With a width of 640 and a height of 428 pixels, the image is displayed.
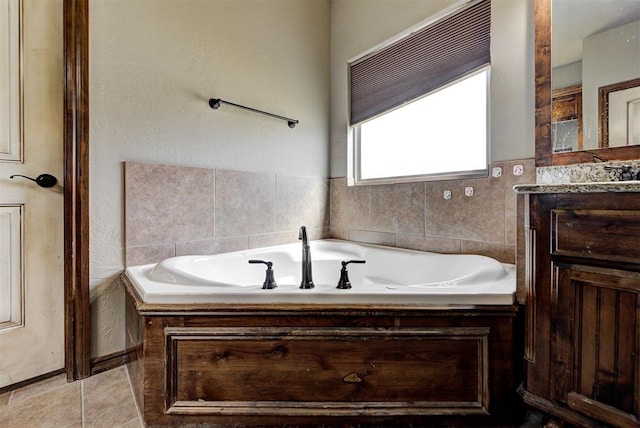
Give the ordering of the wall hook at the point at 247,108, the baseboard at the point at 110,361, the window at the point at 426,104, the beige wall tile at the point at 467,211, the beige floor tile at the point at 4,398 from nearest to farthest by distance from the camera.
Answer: the beige floor tile at the point at 4,398 < the baseboard at the point at 110,361 < the beige wall tile at the point at 467,211 < the window at the point at 426,104 < the wall hook at the point at 247,108

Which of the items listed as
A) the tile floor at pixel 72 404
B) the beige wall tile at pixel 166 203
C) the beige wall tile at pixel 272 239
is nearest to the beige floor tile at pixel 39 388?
the tile floor at pixel 72 404

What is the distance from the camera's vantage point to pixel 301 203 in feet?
7.97

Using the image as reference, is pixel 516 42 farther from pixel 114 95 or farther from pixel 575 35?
pixel 114 95

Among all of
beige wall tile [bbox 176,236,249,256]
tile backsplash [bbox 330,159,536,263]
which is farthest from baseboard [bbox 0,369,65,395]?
tile backsplash [bbox 330,159,536,263]

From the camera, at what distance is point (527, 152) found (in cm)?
152

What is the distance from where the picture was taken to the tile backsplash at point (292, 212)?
1650 mm

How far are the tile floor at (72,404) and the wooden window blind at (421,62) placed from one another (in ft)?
7.29

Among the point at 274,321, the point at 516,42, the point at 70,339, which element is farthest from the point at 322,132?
the point at 70,339

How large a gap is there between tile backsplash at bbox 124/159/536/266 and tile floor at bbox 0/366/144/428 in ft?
1.92

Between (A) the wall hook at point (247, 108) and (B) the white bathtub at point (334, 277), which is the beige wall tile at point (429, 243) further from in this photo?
(A) the wall hook at point (247, 108)

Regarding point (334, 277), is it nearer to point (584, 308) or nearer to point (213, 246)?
point (213, 246)

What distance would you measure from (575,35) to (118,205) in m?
2.29

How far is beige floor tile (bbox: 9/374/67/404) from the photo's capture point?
136 cm

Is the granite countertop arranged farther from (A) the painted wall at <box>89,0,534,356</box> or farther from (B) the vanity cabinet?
(A) the painted wall at <box>89,0,534,356</box>
